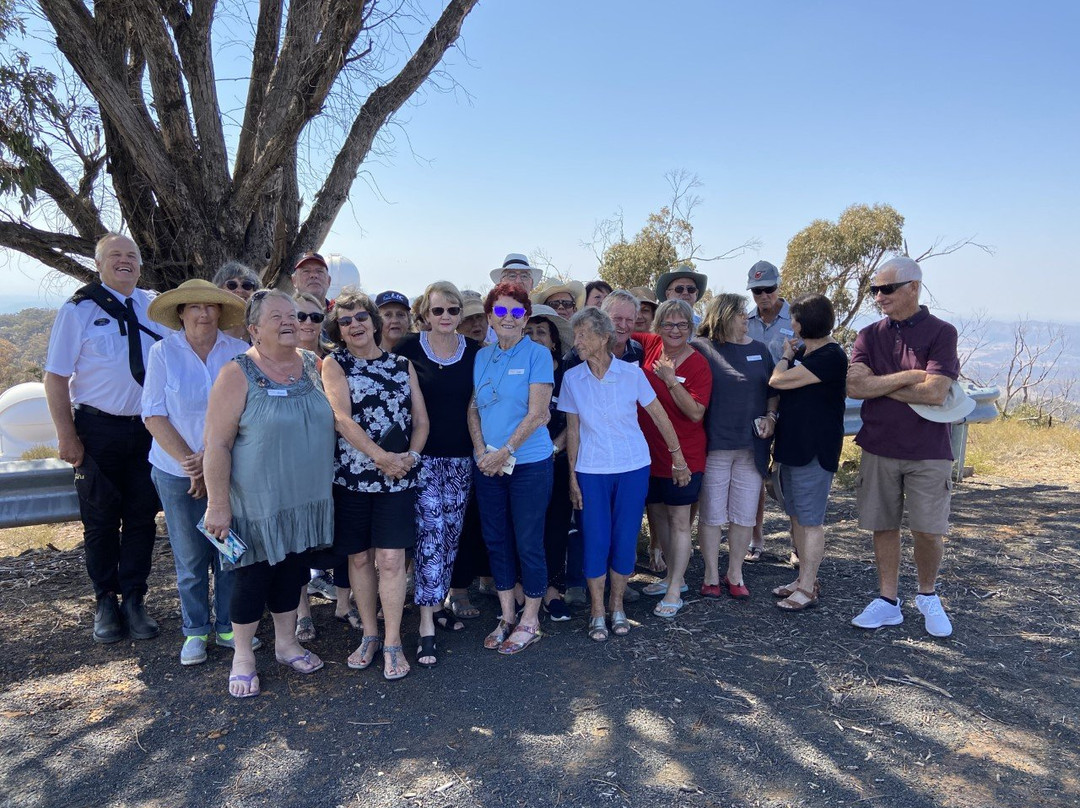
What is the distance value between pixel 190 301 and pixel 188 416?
629mm

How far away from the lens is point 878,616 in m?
4.11

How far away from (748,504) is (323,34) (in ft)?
16.7

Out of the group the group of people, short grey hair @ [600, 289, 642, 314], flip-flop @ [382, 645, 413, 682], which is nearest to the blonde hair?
the group of people

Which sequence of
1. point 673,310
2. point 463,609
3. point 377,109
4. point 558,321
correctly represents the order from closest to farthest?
point 673,310
point 463,609
point 558,321
point 377,109

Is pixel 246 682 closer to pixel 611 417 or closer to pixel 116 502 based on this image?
pixel 116 502

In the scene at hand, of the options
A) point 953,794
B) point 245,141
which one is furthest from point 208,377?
point 953,794

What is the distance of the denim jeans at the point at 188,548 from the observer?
3.72m

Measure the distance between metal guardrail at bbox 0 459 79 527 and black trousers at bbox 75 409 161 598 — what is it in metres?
0.76

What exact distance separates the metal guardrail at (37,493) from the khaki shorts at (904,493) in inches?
206

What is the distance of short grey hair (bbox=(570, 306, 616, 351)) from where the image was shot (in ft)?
13.1

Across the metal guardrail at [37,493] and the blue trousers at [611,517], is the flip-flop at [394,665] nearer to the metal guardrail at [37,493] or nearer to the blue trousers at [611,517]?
the blue trousers at [611,517]

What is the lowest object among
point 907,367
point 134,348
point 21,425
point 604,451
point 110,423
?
point 21,425

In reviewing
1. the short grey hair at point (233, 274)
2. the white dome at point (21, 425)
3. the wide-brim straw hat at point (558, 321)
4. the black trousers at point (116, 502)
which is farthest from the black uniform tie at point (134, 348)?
the white dome at point (21, 425)

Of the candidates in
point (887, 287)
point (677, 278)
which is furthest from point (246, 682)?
point (887, 287)
